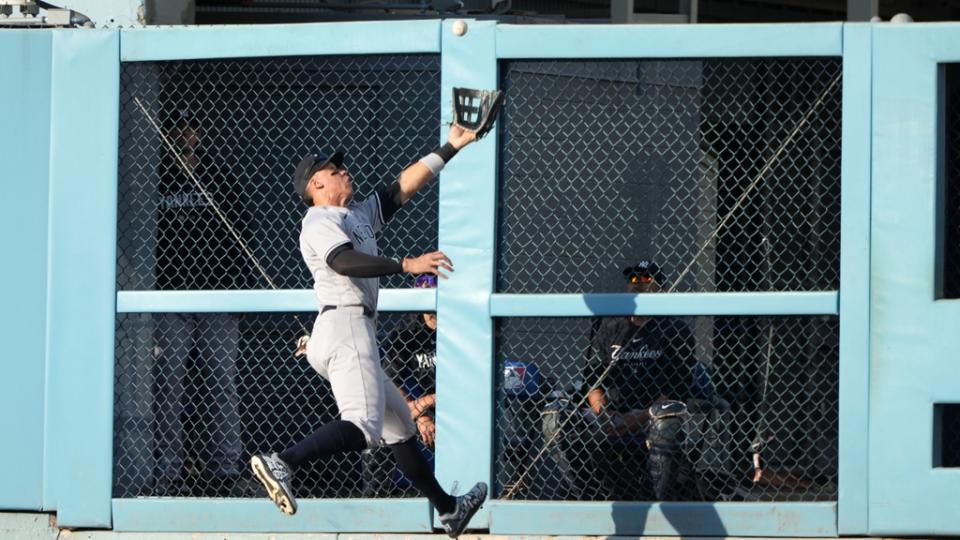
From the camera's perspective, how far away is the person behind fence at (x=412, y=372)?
6.97 metres

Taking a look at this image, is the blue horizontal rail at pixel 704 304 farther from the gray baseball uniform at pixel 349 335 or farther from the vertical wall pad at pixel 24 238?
the vertical wall pad at pixel 24 238

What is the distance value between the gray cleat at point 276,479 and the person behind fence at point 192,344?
1386 millimetres

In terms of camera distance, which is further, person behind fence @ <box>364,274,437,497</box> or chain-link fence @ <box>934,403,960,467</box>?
person behind fence @ <box>364,274,437,497</box>

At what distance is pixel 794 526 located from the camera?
639cm

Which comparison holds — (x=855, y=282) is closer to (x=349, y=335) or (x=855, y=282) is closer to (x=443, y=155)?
(x=443, y=155)

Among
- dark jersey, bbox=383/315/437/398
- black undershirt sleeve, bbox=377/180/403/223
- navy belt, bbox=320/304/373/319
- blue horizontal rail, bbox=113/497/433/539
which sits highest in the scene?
black undershirt sleeve, bbox=377/180/403/223

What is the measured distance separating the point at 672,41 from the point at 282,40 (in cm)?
198

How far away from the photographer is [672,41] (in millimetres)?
6445

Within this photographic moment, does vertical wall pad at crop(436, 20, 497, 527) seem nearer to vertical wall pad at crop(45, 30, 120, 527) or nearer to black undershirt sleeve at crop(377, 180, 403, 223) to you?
black undershirt sleeve at crop(377, 180, 403, 223)

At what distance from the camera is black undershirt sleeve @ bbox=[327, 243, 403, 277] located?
5441 mm

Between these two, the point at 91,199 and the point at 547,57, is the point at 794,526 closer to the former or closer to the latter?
the point at 547,57

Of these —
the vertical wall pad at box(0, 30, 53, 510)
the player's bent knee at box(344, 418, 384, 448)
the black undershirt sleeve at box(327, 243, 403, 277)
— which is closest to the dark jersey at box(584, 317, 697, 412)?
the player's bent knee at box(344, 418, 384, 448)

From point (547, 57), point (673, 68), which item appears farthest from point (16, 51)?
point (673, 68)

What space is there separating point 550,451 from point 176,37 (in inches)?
115
